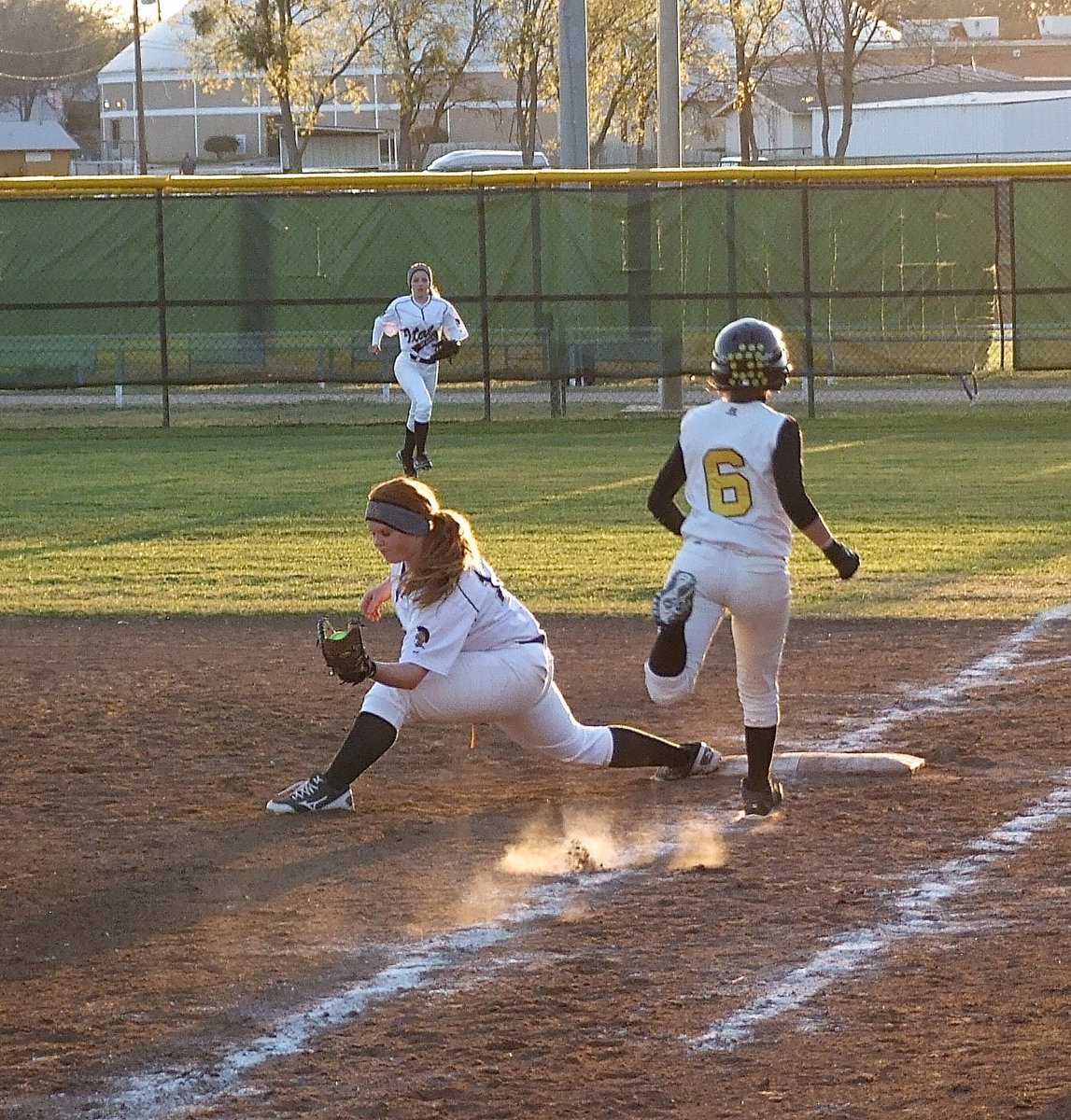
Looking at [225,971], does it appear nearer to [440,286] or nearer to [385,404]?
[440,286]

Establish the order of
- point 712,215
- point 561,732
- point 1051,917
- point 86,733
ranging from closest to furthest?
point 1051,917, point 561,732, point 86,733, point 712,215

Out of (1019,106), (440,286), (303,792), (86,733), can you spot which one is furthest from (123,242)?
(1019,106)

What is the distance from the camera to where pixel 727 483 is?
230 inches

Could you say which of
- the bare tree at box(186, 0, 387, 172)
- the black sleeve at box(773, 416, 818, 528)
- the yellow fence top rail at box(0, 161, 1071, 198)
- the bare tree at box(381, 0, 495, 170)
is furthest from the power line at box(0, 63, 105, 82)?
the black sleeve at box(773, 416, 818, 528)

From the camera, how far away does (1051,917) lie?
16.7 ft

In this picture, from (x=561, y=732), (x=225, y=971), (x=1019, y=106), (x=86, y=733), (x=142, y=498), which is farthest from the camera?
(x=1019, y=106)

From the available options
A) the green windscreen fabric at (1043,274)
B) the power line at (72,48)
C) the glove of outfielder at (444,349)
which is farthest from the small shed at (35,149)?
the glove of outfielder at (444,349)

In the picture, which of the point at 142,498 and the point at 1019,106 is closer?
the point at 142,498

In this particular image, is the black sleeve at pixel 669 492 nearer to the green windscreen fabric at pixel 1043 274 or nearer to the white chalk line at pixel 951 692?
the white chalk line at pixel 951 692

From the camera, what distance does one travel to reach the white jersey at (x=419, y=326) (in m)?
16.9

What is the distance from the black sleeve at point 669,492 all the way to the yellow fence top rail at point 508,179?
14806 millimetres

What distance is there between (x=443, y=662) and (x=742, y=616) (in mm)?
958

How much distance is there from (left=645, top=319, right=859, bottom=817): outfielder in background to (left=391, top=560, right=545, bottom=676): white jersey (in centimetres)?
49

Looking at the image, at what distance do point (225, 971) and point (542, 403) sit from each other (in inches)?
712
